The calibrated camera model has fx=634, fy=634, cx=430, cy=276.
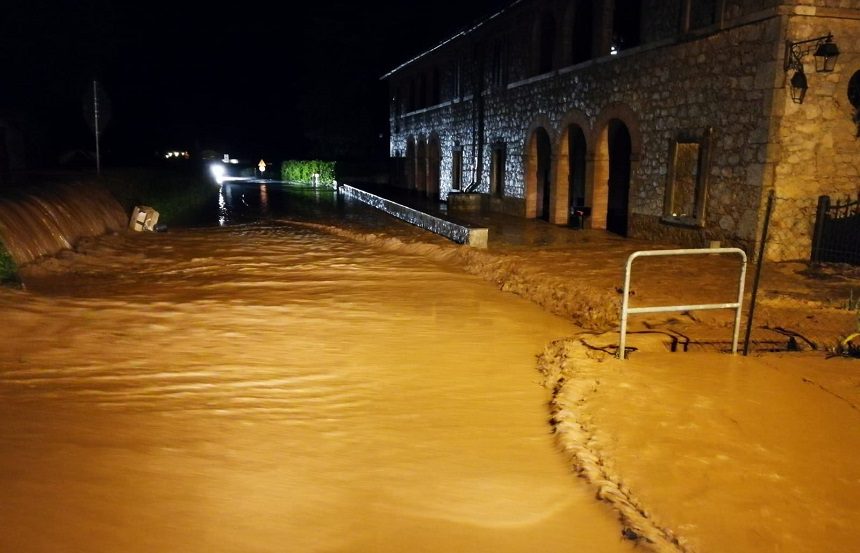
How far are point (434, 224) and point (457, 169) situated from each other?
34.4 ft

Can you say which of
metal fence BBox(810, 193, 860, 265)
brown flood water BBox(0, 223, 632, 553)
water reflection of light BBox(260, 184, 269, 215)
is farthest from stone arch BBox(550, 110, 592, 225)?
water reflection of light BBox(260, 184, 269, 215)

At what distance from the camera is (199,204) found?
25422mm

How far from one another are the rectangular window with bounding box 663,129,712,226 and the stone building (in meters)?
0.03

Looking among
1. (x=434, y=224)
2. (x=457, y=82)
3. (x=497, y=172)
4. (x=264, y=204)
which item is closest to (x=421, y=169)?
(x=457, y=82)

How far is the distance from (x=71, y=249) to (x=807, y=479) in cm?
1261

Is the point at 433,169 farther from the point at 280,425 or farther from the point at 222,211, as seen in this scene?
the point at 280,425

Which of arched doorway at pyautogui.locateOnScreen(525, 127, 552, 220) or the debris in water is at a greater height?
arched doorway at pyautogui.locateOnScreen(525, 127, 552, 220)

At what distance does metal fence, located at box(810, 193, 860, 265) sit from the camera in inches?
420

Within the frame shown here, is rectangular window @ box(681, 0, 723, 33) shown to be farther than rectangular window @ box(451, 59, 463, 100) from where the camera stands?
No

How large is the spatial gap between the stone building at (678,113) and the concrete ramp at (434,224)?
241cm

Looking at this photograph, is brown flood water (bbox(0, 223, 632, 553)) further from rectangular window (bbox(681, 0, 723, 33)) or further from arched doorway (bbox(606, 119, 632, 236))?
arched doorway (bbox(606, 119, 632, 236))

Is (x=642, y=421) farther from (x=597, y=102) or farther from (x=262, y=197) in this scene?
(x=262, y=197)

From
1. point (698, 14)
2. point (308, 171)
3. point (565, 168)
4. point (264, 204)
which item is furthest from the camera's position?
point (308, 171)

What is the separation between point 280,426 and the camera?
470cm
